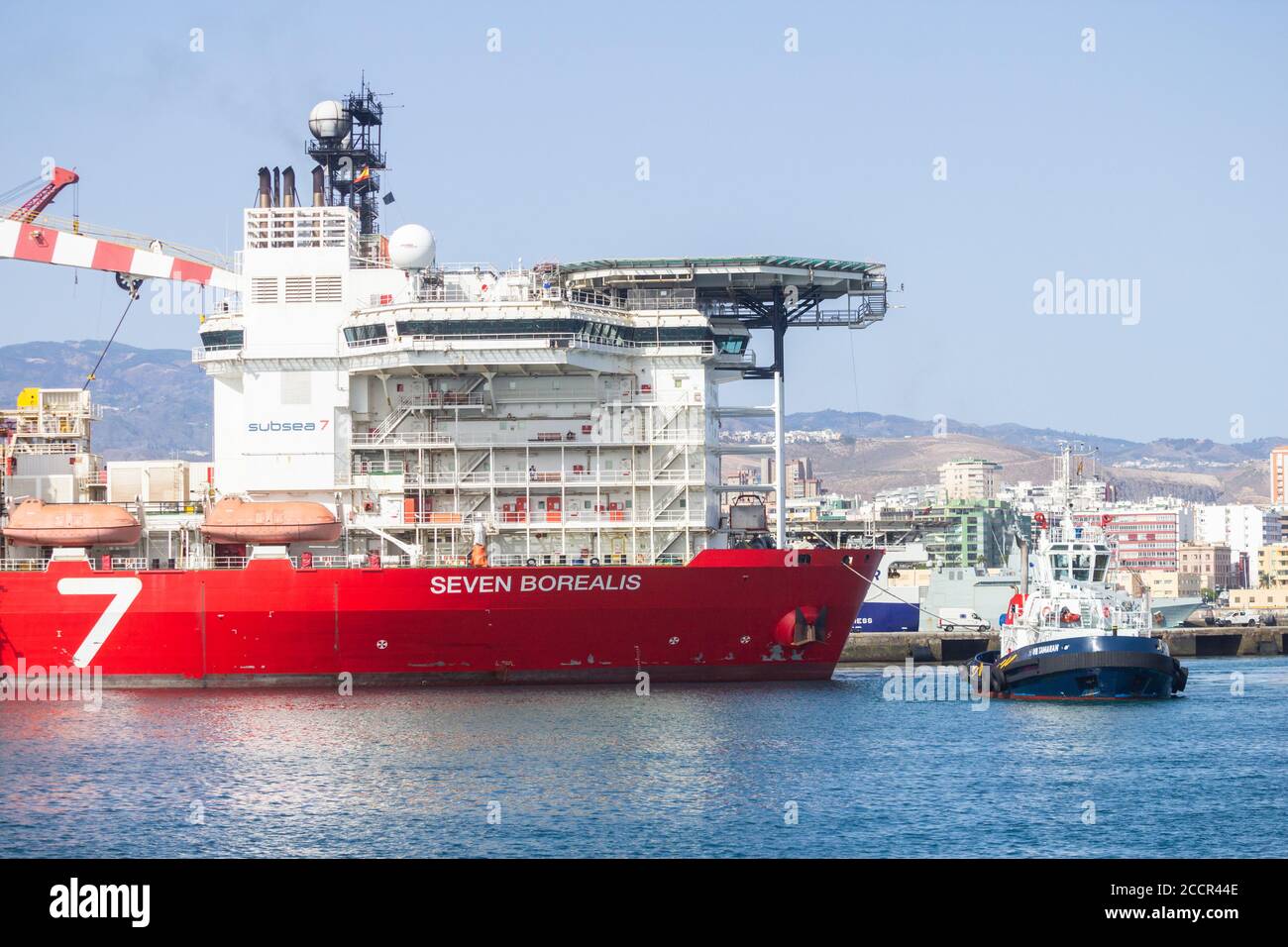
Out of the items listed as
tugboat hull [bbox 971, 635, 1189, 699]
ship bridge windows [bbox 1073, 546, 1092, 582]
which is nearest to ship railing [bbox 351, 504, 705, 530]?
tugboat hull [bbox 971, 635, 1189, 699]

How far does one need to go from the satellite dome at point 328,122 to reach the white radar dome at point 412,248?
6656mm

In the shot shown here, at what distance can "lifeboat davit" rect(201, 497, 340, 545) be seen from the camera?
123ft

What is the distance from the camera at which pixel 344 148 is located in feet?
151

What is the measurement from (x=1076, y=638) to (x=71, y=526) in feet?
79.5

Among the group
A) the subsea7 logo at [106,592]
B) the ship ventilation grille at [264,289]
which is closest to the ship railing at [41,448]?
the subsea7 logo at [106,592]

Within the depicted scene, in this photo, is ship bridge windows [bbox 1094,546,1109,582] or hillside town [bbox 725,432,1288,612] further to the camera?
hillside town [bbox 725,432,1288,612]

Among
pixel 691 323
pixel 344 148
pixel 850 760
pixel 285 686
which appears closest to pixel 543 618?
pixel 285 686

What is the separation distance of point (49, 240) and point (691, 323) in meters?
17.9

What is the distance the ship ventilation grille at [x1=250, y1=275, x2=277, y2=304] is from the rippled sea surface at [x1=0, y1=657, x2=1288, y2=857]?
10.8 meters

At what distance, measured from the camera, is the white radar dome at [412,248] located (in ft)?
132

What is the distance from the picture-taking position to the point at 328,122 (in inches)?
1780

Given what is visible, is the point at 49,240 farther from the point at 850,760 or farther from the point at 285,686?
the point at 850,760

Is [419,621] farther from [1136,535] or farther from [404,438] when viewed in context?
[1136,535]

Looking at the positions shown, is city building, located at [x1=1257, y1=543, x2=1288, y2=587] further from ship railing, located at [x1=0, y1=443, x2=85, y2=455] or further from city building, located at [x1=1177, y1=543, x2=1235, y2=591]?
ship railing, located at [x1=0, y1=443, x2=85, y2=455]
